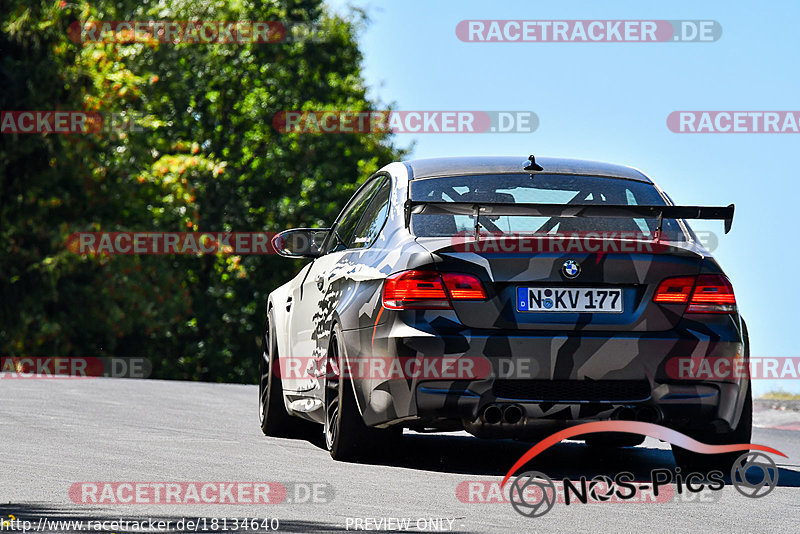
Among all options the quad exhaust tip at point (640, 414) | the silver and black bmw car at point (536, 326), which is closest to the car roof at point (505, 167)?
the silver and black bmw car at point (536, 326)

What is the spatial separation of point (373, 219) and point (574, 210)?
1.42 meters

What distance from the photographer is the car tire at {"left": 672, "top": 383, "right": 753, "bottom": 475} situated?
303 inches

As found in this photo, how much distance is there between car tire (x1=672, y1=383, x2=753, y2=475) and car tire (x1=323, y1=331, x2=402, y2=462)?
1600 millimetres

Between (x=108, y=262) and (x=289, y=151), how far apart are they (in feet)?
36.6

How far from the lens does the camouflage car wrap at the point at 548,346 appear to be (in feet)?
23.6

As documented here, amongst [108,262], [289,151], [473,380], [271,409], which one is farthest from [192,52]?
[473,380]

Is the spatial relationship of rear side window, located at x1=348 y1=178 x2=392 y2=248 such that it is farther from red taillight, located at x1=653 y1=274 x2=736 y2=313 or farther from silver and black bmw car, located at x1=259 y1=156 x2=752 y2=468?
red taillight, located at x1=653 y1=274 x2=736 y2=313

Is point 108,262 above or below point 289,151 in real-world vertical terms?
below

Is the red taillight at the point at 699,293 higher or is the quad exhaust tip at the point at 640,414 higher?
the red taillight at the point at 699,293

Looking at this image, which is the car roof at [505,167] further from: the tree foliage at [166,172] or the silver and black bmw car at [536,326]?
the tree foliage at [166,172]

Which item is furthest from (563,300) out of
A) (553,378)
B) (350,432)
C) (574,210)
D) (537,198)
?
(350,432)

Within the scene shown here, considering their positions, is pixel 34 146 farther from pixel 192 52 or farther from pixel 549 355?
pixel 549 355

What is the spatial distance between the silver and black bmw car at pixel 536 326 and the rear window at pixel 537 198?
0.02 metres

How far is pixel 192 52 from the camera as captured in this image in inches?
1831
